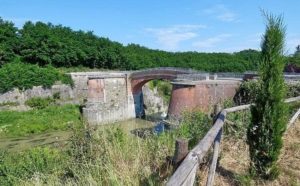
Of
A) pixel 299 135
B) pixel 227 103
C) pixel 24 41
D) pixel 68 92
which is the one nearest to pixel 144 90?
pixel 68 92

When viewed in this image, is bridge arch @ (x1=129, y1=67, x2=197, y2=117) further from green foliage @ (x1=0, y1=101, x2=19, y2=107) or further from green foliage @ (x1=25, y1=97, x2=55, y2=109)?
green foliage @ (x1=0, y1=101, x2=19, y2=107)

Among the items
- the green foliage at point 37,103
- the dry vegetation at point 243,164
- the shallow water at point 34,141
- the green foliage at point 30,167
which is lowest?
the shallow water at point 34,141

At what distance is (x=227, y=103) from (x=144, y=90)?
36.8 m

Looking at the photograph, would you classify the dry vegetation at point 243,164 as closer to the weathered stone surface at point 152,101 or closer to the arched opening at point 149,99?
the arched opening at point 149,99

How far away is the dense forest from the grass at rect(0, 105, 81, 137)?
1581 cm

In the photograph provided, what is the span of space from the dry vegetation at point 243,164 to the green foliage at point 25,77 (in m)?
36.1

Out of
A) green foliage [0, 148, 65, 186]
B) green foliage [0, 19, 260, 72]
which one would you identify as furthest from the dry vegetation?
green foliage [0, 19, 260, 72]

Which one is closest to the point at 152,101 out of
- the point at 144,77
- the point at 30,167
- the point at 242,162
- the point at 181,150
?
the point at 144,77

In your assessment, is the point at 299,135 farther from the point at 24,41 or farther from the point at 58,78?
the point at 24,41

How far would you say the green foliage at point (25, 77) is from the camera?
39.9 m

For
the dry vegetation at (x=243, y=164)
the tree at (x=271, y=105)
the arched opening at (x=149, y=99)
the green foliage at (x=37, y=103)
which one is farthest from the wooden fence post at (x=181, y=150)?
the arched opening at (x=149, y=99)

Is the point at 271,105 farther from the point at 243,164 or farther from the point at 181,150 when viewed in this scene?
the point at 181,150

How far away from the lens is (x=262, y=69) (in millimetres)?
5754

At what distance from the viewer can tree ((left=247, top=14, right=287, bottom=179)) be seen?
5680 mm
